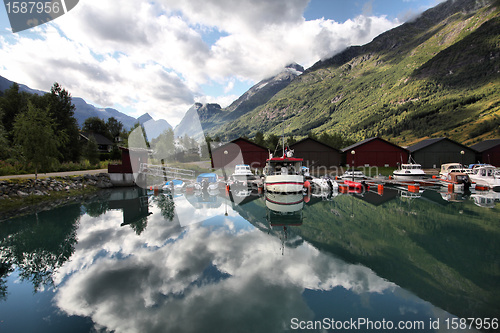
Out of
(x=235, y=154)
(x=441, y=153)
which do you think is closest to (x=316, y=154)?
(x=235, y=154)

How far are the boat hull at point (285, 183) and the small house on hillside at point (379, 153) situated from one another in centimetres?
3208

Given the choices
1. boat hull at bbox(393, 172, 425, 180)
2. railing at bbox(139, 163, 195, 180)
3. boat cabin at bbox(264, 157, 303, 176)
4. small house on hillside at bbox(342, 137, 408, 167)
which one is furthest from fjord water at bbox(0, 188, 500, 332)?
small house on hillside at bbox(342, 137, 408, 167)

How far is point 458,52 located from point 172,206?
248505 millimetres

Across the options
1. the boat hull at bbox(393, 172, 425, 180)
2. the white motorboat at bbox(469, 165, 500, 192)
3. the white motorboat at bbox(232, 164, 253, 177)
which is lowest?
the boat hull at bbox(393, 172, 425, 180)

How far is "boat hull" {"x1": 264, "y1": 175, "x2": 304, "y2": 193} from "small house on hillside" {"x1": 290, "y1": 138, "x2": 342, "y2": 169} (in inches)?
1089

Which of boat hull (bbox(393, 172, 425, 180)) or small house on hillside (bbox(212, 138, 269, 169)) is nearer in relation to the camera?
boat hull (bbox(393, 172, 425, 180))

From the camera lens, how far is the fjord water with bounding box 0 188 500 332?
6.89 metres

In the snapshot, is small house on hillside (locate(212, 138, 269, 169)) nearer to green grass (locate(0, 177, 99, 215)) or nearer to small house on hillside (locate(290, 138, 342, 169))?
small house on hillside (locate(290, 138, 342, 169))

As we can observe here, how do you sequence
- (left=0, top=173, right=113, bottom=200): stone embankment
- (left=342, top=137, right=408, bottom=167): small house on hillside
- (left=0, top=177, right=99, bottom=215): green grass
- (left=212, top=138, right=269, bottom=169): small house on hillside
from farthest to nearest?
(left=342, top=137, right=408, bottom=167): small house on hillside
(left=212, top=138, right=269, bottom=169): small house on hillside
(left=0, top=173, right=113, bottom=200): stone embankment
(left=0, top=177, right=99, bottom=215): green grass

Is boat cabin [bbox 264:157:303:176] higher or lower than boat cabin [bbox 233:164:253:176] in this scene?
higher

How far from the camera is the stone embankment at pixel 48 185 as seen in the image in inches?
864

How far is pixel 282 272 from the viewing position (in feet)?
31.6

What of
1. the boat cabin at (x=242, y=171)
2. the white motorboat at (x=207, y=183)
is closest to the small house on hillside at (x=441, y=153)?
the boat cabin at (x=242, y=171)

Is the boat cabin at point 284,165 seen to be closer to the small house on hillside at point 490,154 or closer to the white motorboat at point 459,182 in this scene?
the white motorboat at point 459,182
